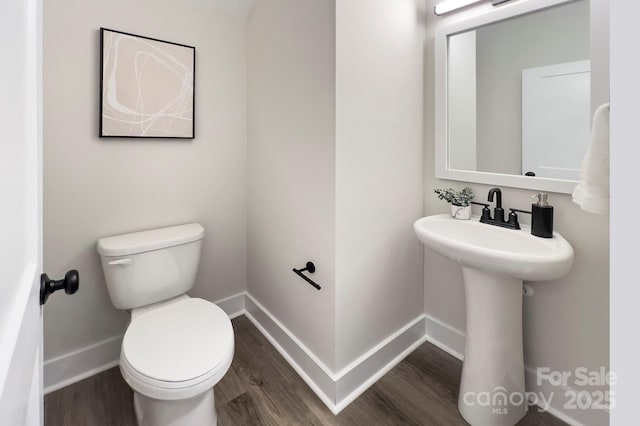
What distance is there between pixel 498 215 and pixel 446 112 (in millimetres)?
635

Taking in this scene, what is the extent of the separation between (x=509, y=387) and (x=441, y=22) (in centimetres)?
184

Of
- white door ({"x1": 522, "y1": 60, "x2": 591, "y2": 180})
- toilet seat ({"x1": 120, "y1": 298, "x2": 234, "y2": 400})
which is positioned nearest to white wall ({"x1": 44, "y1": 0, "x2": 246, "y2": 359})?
toilet seat ({"x1": 120, "y1": 298, "x2": 234, "y2": 400})

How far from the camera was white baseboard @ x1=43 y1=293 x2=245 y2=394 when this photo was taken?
1.63m

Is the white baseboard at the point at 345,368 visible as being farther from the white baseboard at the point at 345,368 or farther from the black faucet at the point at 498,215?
the black faucet at the point at 498,215

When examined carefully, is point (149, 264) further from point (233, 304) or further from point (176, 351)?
point (233, 304)

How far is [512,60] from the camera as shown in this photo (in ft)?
5.16

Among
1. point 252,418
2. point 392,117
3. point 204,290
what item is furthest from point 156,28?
point 252,418

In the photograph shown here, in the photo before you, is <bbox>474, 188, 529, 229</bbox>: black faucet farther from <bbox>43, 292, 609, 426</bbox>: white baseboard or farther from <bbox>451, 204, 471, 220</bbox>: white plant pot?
<bbox>43, 292, 609, 426</bbox>: white baseboard

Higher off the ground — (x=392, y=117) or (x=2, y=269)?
(x=392, y=117)

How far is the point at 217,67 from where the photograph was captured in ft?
6.56

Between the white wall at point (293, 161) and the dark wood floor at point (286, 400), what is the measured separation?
0.23 metres

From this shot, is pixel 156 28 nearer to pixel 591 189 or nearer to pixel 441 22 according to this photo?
pixel 441 22

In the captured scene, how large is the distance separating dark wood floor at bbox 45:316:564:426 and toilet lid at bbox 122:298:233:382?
0.44 metres

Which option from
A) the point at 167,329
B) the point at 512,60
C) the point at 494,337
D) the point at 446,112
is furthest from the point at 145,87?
the point at 494,337
